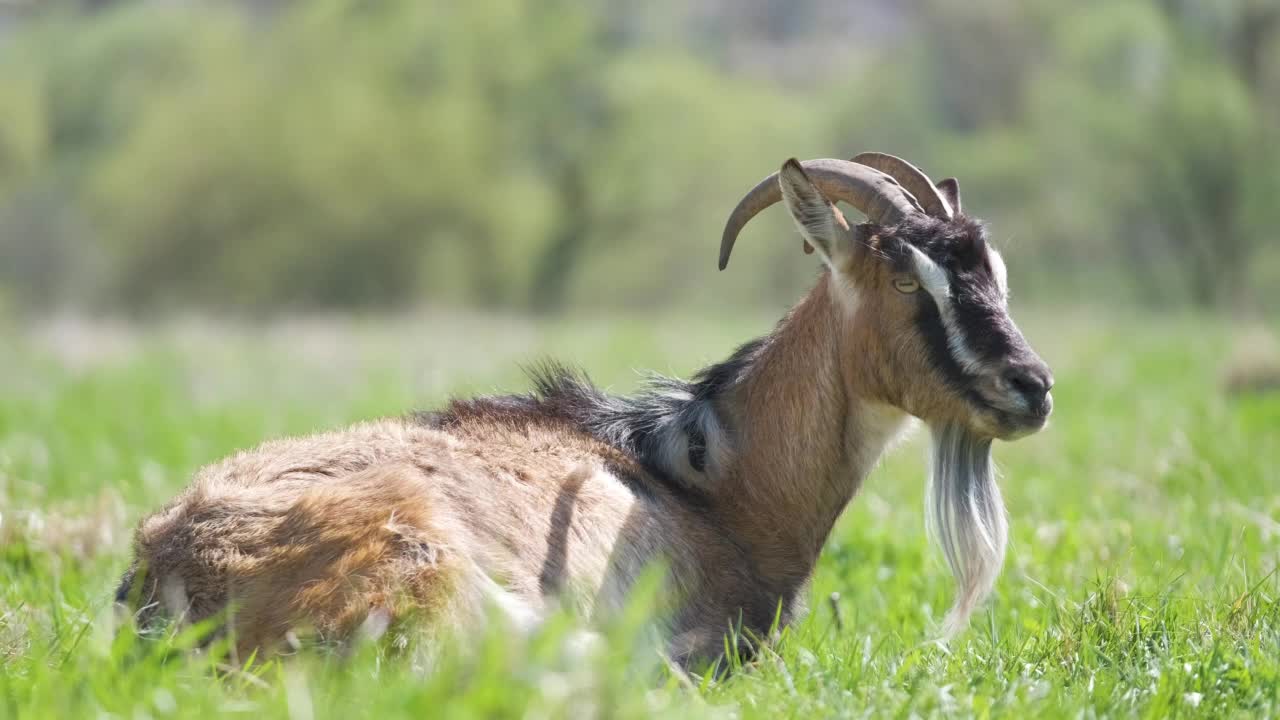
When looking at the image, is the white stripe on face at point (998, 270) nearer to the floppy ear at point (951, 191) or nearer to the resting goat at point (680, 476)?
the resting goat at point (680, 476)

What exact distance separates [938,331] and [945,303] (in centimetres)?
10

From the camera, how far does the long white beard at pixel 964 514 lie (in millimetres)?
4273

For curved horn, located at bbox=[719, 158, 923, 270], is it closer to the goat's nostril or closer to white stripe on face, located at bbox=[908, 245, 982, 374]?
white stripe on face, located at bbox=[908, 245, 982, 374]

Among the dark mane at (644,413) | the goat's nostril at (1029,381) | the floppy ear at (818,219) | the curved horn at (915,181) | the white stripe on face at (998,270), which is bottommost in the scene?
the dark mane at (644,413)

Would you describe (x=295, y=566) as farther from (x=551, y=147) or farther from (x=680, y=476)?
(x=551, y=147)

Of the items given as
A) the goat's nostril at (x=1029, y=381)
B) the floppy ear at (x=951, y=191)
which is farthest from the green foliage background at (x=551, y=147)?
the goat's nostril at (x=1029, y=381)

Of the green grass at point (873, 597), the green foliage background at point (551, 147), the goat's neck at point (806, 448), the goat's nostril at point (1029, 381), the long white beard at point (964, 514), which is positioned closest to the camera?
the green grass at point (873, 597)

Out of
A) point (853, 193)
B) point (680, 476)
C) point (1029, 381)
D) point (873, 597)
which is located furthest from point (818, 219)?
point (873, 597)

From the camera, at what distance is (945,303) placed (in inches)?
160

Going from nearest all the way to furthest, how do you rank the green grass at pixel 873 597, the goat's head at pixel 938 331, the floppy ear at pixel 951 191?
the green grass at pixel 873 597 < the goat's head at pixel 938 331 < the floppy ear at pixel 951 191

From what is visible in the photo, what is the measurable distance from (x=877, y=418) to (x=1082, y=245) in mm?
36191

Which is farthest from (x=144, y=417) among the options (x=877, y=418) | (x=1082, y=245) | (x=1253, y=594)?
(x=1082, y=245)

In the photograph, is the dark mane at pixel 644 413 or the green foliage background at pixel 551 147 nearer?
the dark mane at pixel 644 413

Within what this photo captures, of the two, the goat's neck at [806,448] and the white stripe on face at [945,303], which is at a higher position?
the white stripe on face at [945,303]
